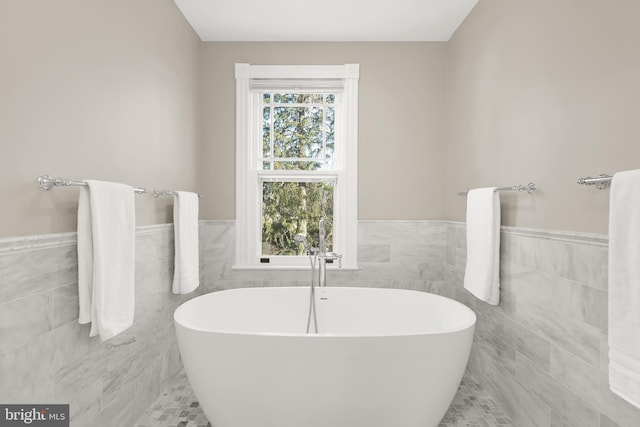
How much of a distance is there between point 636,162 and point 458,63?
1886 millimetres

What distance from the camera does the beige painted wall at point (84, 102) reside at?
1223 mm

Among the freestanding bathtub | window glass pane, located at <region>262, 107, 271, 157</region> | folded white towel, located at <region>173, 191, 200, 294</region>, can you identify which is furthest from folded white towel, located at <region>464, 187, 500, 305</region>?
folded white towel, located at <region>173, 191, 200, 294</region>

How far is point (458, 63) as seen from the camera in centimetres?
286

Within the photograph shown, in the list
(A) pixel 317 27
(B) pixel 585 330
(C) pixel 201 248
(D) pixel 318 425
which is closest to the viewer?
(B) pixel 585 330

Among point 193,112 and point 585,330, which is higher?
point 193,112

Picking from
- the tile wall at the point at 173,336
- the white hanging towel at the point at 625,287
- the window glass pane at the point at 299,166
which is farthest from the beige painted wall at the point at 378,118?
the white hanging towel at the point at 625,287

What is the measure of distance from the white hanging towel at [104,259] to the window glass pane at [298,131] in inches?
66.0

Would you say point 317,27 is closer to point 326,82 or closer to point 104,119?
point 326,82

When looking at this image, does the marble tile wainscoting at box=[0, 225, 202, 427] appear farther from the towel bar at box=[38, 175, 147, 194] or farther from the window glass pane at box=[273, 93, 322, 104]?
the window glass pane at box=[273, 93, 322, 104]

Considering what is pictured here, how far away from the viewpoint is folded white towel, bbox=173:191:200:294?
2361 mm

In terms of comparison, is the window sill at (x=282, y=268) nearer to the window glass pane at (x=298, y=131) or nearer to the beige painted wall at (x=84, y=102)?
the beige painted wall at (x=84, y=102)

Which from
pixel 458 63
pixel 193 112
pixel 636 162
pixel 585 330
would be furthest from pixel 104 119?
pixel 458 63

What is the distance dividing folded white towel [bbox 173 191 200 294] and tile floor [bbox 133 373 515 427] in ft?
2.15

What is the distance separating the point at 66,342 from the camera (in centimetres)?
A: 146
